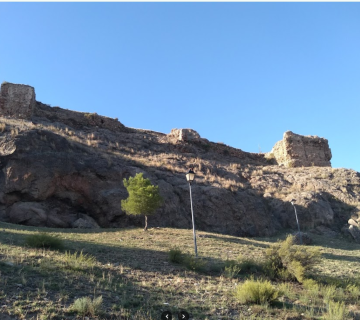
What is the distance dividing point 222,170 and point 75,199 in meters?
14.7

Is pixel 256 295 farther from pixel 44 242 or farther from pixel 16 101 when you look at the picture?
pixel 16 101

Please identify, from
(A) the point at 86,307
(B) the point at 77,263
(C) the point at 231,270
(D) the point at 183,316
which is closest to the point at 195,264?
(C) the point at 231,270

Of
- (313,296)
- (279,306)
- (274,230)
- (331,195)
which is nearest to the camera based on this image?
(279,306)

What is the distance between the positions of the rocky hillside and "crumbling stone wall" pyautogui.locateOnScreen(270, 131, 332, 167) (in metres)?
0.12

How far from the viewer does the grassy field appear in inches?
235

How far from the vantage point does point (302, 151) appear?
37.3 metres

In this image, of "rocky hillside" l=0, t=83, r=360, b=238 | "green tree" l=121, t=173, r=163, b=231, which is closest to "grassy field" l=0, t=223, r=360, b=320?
"green tree" l=121, t=173, r=163, b=231

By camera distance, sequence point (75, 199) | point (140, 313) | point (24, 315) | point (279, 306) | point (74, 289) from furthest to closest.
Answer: point (75, 199) < point (279, 306) < point (74, 289) < point (140, 313) < point (24, 315)

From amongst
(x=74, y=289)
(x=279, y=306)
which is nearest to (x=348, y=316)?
(x=279, y=306)

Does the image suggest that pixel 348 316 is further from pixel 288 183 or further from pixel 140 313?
pixel 288 183

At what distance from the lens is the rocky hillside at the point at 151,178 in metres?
18.6

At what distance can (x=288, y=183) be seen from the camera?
30.5m

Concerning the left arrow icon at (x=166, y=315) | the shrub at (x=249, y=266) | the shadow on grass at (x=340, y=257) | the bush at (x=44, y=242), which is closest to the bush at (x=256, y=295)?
the left arrow icon at (x=166, y=315)

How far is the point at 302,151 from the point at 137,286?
33.3 m
